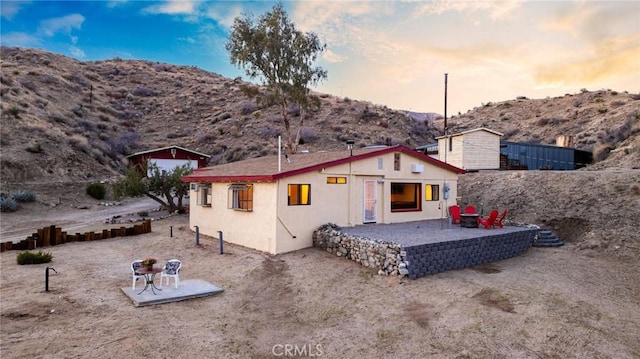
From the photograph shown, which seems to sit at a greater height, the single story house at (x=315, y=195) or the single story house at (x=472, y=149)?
the single story house at (x=472, y=149)

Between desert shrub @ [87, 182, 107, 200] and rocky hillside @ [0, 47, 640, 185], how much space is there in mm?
3515

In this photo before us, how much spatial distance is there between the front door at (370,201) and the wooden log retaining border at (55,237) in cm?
1156

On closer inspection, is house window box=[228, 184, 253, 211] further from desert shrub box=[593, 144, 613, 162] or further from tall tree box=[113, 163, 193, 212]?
desert shrub box=[593, 144, 613, 162]

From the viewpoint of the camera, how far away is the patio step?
52.8 feet

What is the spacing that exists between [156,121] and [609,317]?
5658 cm

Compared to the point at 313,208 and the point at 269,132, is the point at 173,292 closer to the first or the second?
the point at 313,208

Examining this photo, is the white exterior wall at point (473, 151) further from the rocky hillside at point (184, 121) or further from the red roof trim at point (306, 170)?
the red roof trim at point (306, 170)

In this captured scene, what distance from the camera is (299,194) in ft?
48.3

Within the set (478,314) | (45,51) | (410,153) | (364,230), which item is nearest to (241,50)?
(410,153)

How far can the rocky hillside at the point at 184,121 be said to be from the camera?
33.6 metres

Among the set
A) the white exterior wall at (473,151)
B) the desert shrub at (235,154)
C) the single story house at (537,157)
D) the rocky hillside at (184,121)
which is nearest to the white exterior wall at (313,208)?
the white exterior wall at (473,151)

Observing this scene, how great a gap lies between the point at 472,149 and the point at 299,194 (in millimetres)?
16526

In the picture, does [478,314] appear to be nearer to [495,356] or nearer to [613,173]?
[495,356]

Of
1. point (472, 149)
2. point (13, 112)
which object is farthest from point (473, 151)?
point (13, 112)
